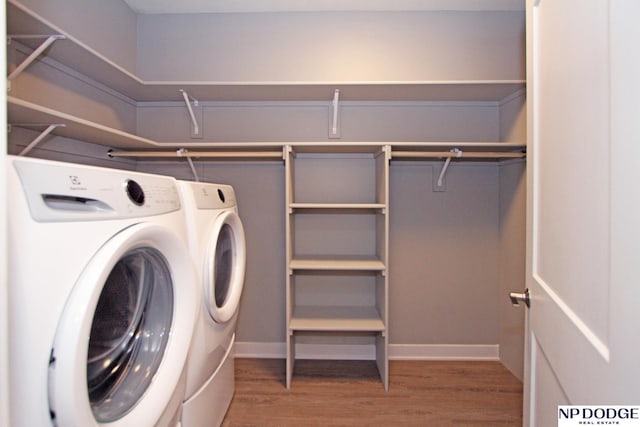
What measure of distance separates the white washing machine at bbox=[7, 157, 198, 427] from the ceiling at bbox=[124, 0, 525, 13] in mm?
1521

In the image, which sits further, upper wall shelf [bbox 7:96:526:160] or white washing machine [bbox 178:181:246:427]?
upper wall shelf [bbox 7:96:526:160]

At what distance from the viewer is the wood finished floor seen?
1701 millimetres

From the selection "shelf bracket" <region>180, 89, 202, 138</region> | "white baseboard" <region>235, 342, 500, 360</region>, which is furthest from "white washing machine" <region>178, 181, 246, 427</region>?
"shelf bracket" <region>180, 89, 202, 138</region>

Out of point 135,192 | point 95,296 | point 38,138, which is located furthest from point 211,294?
point 38,138

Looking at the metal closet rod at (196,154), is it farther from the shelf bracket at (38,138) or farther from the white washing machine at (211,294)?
the shelf bracket at (38,138)

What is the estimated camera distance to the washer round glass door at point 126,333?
625mm

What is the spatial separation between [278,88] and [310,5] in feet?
1.93

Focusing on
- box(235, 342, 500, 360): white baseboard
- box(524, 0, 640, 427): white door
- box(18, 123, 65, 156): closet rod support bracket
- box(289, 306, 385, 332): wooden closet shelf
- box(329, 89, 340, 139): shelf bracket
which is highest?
box(329, 89, 340, 139): shelf bracket

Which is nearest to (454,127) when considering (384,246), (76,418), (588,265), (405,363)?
(384,246)

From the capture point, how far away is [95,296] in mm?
664

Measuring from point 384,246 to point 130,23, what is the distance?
2009mm

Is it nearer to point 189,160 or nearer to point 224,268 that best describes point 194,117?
point 189,160

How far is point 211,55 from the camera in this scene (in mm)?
2199

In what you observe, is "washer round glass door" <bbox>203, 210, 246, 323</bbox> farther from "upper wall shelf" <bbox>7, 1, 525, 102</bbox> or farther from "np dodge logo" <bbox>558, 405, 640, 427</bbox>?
"np dodge logo" <bbox>558, 405, 640, 427</bbox>
